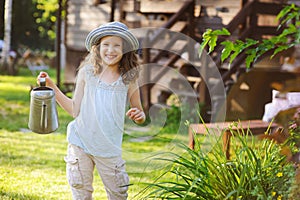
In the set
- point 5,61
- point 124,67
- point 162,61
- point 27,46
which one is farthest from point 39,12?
point 124,67

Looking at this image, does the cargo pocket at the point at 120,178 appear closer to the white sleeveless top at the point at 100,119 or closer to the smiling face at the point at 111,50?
the white sleeveless top at the point at 100,119

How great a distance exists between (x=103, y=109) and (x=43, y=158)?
227 cm

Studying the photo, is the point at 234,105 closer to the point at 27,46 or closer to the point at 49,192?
the point at 49,192

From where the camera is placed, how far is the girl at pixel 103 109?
2.99m

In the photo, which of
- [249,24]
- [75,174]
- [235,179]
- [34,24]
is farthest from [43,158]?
[34,24]

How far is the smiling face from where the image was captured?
3.05m

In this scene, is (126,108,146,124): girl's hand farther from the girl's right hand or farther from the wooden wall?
the wooden wall

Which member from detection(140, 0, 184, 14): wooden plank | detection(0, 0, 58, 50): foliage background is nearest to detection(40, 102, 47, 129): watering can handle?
detection(140, 0, 184, 14): wooden plank

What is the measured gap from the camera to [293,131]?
3.00 meters

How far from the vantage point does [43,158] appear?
512 cm

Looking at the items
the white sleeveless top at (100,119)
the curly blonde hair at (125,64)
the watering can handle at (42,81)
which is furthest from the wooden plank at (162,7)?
the watering can handle at (42,81)

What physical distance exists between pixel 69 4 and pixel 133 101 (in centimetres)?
868

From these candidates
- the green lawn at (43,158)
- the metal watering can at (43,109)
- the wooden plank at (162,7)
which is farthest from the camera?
the wooden plank at (162,7)

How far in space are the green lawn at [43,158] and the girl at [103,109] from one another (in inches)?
7.8
